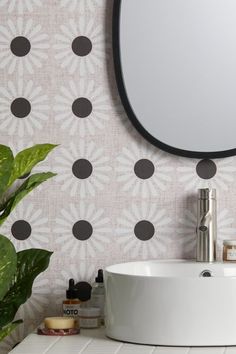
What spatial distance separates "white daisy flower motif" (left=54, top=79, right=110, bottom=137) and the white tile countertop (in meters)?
0.62

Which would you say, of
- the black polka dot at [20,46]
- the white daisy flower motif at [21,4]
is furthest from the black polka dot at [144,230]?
the white daisy flower motif at [21,4]

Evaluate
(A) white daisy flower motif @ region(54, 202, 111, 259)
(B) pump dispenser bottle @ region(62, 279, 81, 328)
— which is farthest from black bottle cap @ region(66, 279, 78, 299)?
(A) white daisy flower motif @ region(54, 202, 111, 259)

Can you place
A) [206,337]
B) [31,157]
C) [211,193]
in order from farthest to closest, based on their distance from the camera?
[211,193]
[31,157]
[206,337]

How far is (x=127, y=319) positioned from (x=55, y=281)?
44cm

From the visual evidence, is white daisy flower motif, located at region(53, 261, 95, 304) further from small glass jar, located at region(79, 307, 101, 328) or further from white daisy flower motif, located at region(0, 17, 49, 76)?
white daisy flower motif, located at region(0, 17, 49, 76)

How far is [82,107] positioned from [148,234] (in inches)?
16.4

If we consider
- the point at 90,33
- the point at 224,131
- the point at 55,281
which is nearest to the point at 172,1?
the point at 90,33

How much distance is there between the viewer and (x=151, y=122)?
229cm

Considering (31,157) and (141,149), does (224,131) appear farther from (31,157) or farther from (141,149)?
(31,157)

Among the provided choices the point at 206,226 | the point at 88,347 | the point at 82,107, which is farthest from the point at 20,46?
the point at 88,347

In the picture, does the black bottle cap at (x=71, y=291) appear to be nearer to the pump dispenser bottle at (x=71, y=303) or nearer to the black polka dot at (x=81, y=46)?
the pump dispenser bottle at (x=71, y=303)

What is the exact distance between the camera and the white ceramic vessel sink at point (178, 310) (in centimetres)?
187

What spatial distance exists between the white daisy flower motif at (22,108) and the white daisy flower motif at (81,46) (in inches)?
4.8

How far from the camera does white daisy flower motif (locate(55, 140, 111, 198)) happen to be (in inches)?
91.2
